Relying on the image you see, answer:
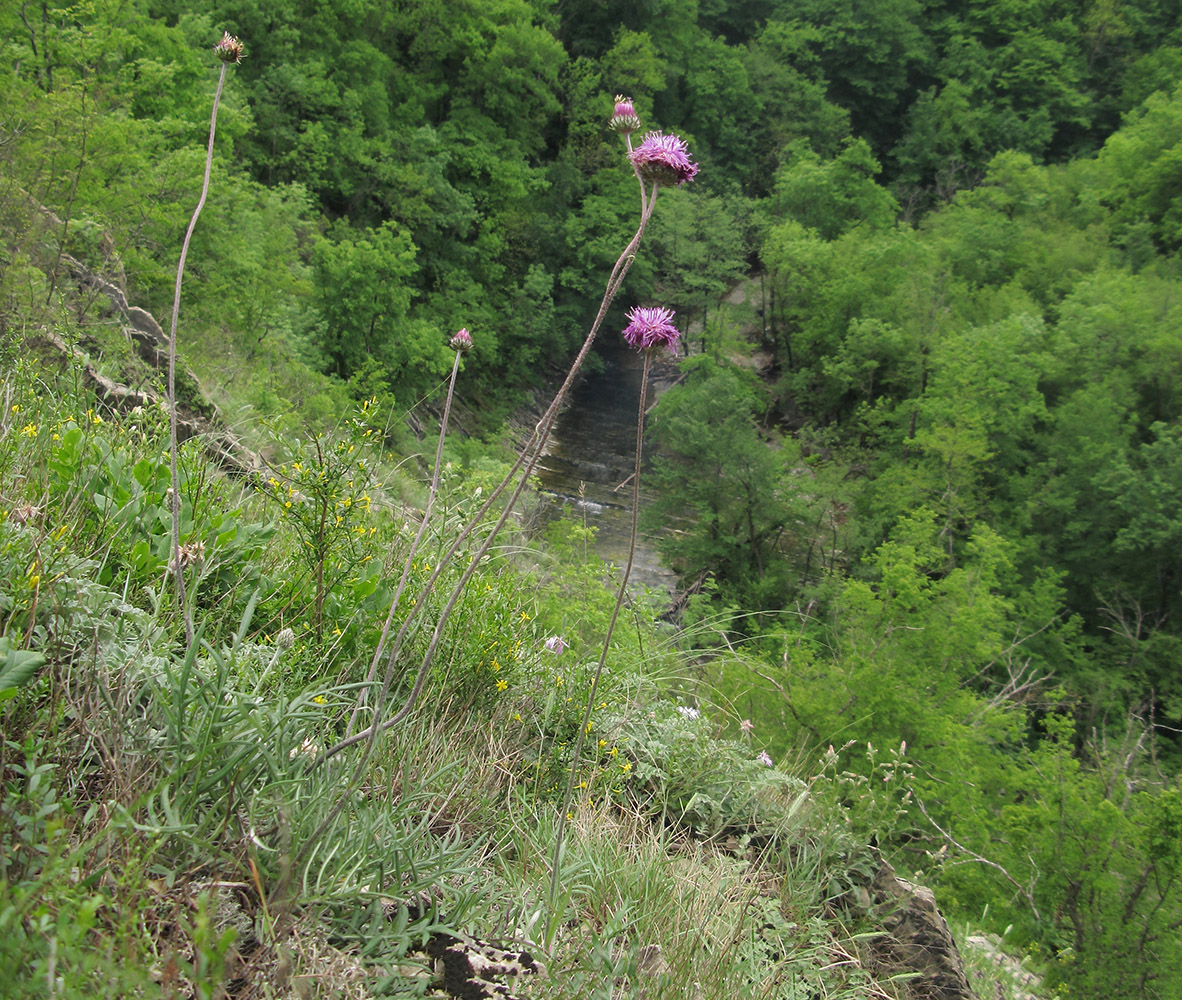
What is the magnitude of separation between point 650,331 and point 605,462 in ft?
75.0

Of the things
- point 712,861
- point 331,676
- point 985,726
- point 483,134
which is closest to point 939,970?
point 712,861

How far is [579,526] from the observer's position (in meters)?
7.56

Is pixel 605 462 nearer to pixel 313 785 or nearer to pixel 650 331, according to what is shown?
pixel 650 331

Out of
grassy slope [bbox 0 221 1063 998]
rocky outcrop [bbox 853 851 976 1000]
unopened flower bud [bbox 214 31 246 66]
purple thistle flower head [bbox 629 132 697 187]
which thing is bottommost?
rocky outcrop [bbox 853 851 976 1000]

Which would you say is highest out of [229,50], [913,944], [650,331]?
[229,50]

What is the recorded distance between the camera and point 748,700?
7117 mm

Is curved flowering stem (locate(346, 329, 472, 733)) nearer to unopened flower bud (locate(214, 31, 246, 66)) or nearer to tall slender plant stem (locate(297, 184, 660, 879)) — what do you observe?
tall slender plant stem (locate(297, 184, 660, 879))

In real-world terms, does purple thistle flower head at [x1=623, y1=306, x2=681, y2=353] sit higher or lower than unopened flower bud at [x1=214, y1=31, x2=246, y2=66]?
lower

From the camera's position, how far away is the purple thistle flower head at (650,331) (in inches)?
84.4

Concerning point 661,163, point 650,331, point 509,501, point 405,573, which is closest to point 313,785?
point 405,573

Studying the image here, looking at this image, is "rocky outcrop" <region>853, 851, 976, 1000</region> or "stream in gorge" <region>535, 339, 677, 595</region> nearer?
"rocky outcrop" <region>853, 851, 976, 1000</region>

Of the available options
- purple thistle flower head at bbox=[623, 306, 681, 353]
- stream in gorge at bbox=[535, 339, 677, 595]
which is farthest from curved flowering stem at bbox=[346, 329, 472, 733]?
stream in gorge at bbox=[535, 339, 677, 595]

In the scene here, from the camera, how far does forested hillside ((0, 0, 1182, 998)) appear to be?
168 cm

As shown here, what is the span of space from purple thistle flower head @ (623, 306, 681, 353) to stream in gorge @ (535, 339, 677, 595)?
42.2 feet
